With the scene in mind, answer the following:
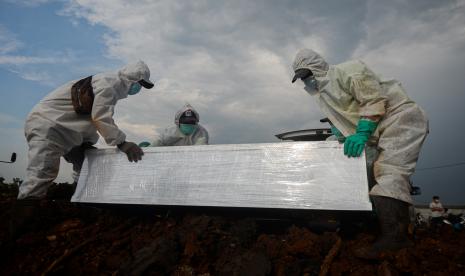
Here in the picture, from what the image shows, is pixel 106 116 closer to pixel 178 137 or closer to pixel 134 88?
pixel 134 88

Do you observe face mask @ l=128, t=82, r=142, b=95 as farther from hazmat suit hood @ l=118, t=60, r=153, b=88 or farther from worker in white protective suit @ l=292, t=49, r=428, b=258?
worker in white protective suit @ l=292, t=49, r=428, b=258

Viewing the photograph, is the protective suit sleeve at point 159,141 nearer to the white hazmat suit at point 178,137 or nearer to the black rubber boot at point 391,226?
the white hazmat suit at point 178,137

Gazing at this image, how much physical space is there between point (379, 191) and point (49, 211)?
316cm

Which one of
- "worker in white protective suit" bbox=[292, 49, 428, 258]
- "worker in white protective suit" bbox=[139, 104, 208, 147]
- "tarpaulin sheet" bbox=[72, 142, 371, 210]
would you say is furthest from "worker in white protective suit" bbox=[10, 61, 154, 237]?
"worker in white protective suit" bbox=[292, 49, 428, 258]

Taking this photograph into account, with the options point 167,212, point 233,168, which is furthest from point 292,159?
point 167,212

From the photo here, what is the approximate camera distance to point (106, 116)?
10.3 ft

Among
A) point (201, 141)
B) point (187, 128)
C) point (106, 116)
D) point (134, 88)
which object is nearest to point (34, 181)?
point (106, 116)

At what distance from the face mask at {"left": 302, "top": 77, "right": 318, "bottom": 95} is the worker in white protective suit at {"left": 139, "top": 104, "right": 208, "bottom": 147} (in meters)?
2.15

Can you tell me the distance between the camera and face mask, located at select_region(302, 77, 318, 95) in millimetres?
3319

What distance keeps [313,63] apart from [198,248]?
232cm

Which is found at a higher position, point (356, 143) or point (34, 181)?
point (356, 143)

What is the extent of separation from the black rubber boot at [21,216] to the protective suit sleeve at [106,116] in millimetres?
935

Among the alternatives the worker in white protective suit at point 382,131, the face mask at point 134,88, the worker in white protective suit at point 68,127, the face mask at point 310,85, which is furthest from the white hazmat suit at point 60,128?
the worker in white protective suit at point 382,131

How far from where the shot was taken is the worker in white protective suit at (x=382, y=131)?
85.4 inches
